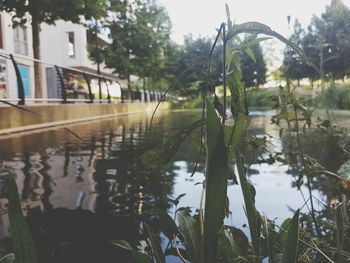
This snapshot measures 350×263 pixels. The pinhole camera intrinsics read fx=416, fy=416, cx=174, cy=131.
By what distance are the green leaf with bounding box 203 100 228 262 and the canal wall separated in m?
2.31

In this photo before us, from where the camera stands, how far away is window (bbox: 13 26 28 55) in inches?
936

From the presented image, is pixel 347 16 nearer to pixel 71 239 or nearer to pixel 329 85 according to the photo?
pixel 329 85

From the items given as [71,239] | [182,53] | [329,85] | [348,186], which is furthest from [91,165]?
[182,53]

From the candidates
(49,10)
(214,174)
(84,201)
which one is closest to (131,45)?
(49,10)

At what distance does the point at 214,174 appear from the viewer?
0.85m

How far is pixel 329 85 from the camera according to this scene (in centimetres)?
214

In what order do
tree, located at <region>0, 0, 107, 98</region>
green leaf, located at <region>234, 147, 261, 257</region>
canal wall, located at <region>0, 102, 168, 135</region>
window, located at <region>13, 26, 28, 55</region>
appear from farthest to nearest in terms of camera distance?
window, located at <region>13, 26, 28, 55</region> → tree, located at <region>0, 0, 107, 98</region> → canal wall, located at <region>0, 102, 168, 135</region> → green leaf, located at <region>234, 147, 261, 257</region>

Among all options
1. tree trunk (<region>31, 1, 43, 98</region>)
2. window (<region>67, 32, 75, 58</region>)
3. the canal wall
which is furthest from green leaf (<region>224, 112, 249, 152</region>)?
window (<region>67, 32, 75, 58</region>)

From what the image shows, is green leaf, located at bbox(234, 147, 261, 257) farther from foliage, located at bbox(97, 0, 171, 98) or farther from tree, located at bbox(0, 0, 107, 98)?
foliage, located at bbox(97, 0, 171, 98)

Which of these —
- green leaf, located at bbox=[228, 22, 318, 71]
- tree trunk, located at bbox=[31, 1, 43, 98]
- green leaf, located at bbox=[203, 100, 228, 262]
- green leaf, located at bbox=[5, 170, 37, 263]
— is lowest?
green leaf, located at bbox=[5, 170, 37, 263]

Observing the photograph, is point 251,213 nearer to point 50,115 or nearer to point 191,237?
point 191,237

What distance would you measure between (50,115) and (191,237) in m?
9.04

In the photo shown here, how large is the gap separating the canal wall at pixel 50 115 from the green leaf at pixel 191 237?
6.75ft

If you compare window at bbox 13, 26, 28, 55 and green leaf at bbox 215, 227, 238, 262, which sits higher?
window at bbox 13, 26, 28, 55
